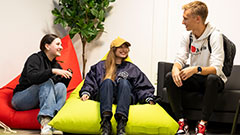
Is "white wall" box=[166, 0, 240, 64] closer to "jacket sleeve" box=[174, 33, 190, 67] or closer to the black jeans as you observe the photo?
"jacket sleeve" box=[174, 33, 190, 67]

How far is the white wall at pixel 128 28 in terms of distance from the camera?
117 inches

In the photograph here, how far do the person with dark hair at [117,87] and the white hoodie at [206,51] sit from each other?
43cm

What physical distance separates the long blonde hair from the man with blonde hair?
0.55 m

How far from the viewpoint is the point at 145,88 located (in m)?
2.50

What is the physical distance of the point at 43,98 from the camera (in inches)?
85.5

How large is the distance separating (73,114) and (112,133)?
0.33 m

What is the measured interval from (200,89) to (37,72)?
1.35 meters

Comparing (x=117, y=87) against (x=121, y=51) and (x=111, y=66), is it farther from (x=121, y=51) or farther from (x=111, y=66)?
(x=121, y=51)

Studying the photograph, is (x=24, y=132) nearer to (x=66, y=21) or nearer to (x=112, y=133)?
(x=112, y=133)

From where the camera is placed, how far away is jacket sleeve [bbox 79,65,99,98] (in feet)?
7.72

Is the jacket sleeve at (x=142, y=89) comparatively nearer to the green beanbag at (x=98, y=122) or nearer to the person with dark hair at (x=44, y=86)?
the green beanbag at (x=98, y=122)

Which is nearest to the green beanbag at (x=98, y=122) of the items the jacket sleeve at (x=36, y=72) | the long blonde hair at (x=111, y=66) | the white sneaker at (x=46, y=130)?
the white sneaker at (x=46, y=130)

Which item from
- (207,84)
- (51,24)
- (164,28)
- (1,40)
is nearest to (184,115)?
(207,84)

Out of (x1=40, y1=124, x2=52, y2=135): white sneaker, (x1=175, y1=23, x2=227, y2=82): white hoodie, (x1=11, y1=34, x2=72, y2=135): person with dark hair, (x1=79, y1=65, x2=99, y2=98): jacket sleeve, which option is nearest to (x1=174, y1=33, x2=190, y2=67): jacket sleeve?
(x1=175, y1=23, x2=227, y2=82): white hoodie
